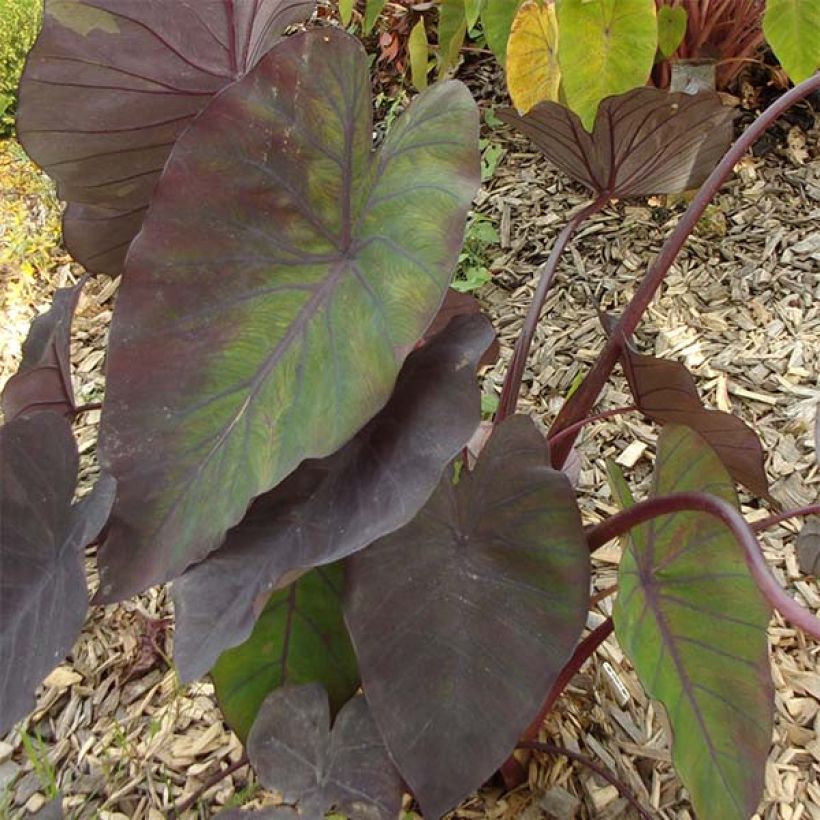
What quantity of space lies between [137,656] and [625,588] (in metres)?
0.80

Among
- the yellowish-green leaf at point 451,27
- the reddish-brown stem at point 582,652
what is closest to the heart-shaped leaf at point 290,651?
the reddish-brown stem at point 582,652

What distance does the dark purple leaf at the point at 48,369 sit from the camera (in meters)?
0.92

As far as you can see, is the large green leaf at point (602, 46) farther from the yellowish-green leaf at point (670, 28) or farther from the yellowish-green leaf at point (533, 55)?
the yellowish-green leaf at point (670, 28)

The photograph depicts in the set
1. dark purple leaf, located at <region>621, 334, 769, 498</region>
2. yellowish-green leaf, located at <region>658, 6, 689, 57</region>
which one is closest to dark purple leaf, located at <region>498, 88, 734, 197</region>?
dark purple leaf, located at <region>621, 334, 769, 498</region>

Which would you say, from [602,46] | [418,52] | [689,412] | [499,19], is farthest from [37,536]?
[418,52]

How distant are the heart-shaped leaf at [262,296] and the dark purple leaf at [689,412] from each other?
326 mm

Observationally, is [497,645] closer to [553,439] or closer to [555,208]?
[553,439]

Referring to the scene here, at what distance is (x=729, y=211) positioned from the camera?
192cm

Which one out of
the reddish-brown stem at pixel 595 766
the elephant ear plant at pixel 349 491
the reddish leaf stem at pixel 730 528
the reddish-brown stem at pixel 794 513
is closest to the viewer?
the reddish leaf stem at pixel 730 528

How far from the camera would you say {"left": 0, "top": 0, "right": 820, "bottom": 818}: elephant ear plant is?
0.71 metres

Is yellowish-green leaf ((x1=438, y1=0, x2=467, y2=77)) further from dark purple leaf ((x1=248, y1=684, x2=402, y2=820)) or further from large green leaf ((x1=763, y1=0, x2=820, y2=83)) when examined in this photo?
dark purple leaf ((x1=248, y1=684, x2=402, y2=820))

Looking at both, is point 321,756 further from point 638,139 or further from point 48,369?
point 638,139

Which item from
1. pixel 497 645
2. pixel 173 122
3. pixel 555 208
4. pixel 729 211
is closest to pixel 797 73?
pixel 729 211

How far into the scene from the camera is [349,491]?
736 mm
